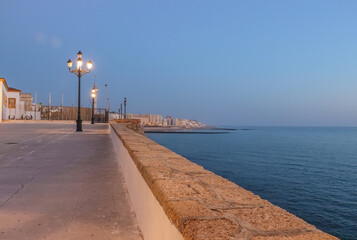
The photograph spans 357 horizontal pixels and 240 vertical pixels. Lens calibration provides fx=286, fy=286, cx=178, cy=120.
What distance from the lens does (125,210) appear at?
152 inches

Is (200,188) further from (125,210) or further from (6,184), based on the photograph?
(6,184)

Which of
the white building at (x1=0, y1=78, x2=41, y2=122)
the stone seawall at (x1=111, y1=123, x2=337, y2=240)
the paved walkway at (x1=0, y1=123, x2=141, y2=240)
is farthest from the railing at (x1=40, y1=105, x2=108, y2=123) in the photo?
the stone seawall at (x1=111, y1=123, x2=337, y2=240)

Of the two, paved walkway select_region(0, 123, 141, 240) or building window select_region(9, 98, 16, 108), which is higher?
building window select_region(9, 98, 16, 108)

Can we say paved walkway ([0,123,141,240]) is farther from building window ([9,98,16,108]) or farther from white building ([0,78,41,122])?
building window ([9,98,16,108])

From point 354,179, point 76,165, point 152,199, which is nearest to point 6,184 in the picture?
point 76,165

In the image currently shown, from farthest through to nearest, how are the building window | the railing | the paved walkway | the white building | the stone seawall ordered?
the railing, the building window, the white building, the paved walkway, the stone seawall

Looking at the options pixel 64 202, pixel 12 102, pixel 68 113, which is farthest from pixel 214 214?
pixel 12 102

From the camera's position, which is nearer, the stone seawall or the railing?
the stone seawall

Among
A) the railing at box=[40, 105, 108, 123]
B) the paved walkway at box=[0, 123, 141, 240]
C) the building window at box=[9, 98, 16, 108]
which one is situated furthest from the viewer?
the railing at box=[40, 105, 108, 123]

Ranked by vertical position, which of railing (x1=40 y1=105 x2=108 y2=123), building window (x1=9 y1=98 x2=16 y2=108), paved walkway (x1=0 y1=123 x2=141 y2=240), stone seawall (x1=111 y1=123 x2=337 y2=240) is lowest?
paved walkway (x1=0 y1=123 x2=141 y2=240)

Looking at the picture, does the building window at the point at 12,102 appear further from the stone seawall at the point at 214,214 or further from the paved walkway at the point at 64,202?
the stone seawall at the point at 214,214

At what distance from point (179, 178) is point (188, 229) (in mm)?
1275

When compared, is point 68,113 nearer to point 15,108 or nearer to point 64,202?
point 15,108

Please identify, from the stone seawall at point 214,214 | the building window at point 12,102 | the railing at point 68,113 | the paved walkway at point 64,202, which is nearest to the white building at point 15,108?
the building window at point 12,102
